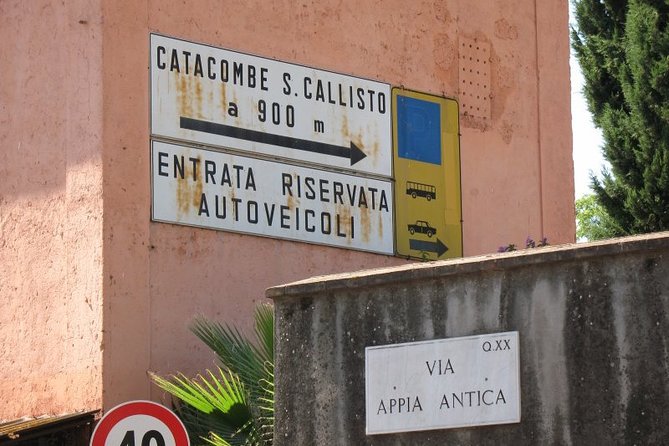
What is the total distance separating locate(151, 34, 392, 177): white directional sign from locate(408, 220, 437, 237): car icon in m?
0.53

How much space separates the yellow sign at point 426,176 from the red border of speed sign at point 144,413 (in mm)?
4644

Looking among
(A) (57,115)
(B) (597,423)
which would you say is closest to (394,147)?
(A) (57,115)

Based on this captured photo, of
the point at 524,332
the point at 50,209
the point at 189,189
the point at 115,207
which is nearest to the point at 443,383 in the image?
the point at 524,332

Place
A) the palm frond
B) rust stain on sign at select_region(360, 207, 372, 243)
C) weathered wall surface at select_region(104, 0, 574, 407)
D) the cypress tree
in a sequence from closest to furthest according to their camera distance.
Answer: the palm frond → weathered wall surface at select_region(104, 0, 574, 407) → rust stain on sign at select_region(360, 207, 372, 243) → the cypress tree

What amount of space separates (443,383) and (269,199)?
16.4 feet

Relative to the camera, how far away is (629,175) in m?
20.2

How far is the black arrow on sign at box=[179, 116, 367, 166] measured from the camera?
13812 mm

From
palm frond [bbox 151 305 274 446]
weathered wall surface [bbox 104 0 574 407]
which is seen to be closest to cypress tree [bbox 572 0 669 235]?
weathered wall surface [bbox 104 0 574 407]

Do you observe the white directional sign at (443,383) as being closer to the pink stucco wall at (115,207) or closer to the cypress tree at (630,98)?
the pink stucco wall at (115,207)

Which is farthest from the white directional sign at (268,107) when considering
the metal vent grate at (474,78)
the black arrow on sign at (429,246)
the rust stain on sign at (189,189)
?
the metal vent grate at (474,78)

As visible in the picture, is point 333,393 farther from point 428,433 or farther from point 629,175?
point 629,175

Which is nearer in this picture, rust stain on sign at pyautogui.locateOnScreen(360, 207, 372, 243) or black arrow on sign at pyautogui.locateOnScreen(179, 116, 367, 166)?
black arrow on sign at pyautogui.locateOnScreen(179, 116, 367, 166)

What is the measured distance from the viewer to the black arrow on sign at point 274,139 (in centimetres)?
1381

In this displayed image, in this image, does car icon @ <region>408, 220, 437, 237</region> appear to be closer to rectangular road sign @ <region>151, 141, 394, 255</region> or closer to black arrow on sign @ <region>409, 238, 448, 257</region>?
black arrow on sign @ <region>409, 238, 448, 257</region>
